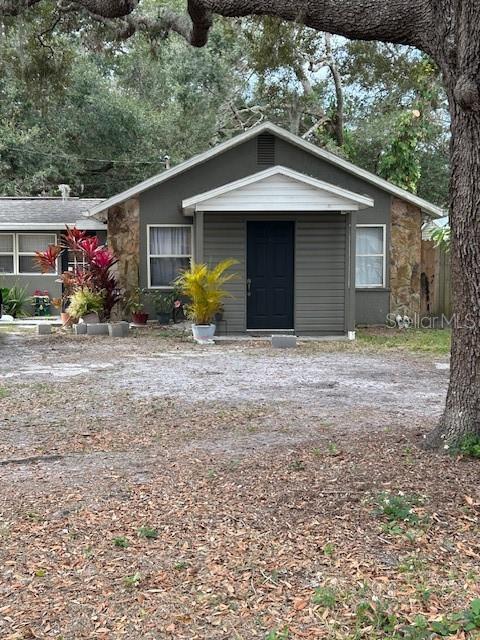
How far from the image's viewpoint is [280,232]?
13633mm

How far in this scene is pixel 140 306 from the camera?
14359 mm

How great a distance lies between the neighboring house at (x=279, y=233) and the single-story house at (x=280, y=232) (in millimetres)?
21

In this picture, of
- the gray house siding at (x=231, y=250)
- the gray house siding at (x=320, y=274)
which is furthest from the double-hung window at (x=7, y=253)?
the gray house siding at (x=320, y=274)

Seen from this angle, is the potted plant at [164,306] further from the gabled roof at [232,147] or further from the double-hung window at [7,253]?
the double-hung window at [7,253]

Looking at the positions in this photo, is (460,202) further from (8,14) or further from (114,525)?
(8,14)

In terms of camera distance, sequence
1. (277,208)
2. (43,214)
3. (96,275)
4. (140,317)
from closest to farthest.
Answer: (277,208) → (96,275) → (140,317) → (43,214)

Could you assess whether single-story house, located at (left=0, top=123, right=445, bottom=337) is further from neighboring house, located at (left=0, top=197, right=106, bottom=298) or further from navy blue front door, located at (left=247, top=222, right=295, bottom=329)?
neighboring house, located at (left=0, top=197, right=106, bottom=298)

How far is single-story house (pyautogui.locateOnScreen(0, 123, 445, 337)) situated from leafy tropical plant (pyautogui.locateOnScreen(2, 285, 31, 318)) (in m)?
4.71

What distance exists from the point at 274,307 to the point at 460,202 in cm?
942

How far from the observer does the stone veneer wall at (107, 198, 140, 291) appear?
1445cm

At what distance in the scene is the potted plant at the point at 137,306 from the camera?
14328 mm

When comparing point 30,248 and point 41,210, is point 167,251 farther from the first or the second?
point 41,210

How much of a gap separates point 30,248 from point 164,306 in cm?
664

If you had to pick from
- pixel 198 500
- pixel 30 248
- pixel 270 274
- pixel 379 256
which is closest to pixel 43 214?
pixel 30 248
